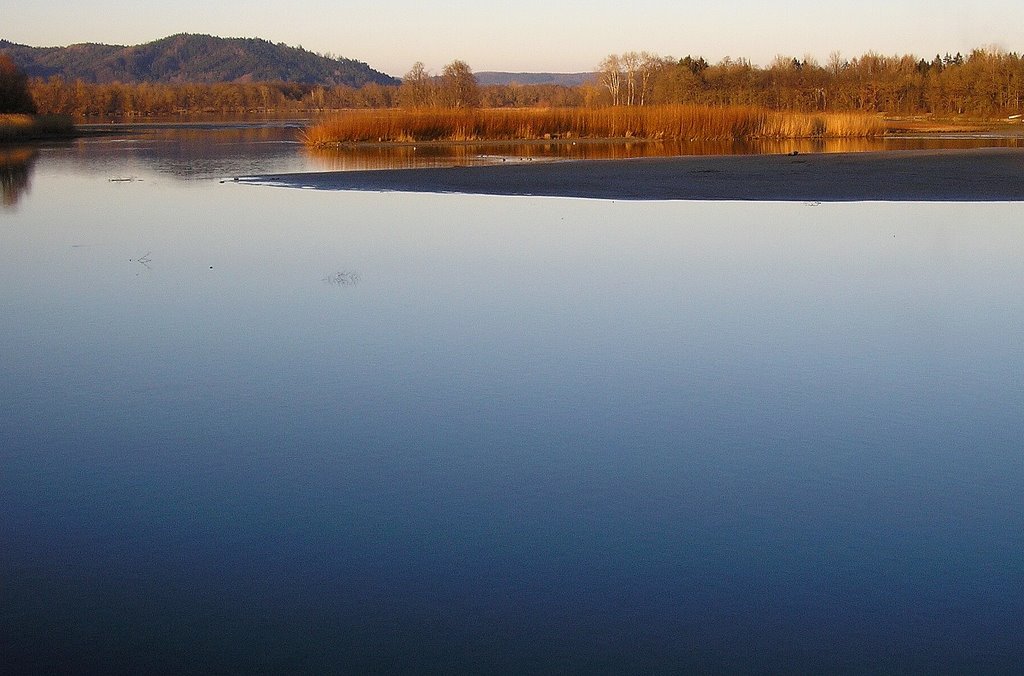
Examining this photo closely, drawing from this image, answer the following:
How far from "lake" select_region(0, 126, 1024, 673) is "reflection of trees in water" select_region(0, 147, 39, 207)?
24.2ft

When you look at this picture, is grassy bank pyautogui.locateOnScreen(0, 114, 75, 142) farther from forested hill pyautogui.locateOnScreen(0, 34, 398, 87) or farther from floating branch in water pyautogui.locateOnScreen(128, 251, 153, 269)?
forested hill pyautogui.locateOnScreen(0, 34, 398, 87)

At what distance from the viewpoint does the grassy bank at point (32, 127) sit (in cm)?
3328

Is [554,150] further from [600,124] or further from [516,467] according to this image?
[516,467]

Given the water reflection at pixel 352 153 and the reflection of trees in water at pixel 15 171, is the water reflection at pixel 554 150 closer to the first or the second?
the water reflection at pixel 352 153

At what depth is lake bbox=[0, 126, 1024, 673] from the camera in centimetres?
244

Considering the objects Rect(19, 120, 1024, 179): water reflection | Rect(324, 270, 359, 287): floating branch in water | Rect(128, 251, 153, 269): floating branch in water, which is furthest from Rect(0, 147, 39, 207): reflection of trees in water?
Rect(324, 270, 359, 287): floating branch in water

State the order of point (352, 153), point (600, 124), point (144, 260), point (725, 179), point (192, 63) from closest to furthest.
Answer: point (144, 260), point (725, 179), point (352, 153), point (600, 124), point (192, 63)

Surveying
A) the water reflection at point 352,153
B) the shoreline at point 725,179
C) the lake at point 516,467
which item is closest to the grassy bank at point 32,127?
the water reflection at point 352,153

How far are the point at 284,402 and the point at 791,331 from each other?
260 cm

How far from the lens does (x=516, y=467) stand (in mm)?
3529

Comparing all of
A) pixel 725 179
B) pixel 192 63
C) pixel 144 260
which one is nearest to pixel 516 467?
pixel 144 260

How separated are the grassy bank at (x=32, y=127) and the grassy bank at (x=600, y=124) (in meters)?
10.4

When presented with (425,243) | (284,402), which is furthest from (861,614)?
(425,243)

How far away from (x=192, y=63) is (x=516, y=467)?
7782 inches
